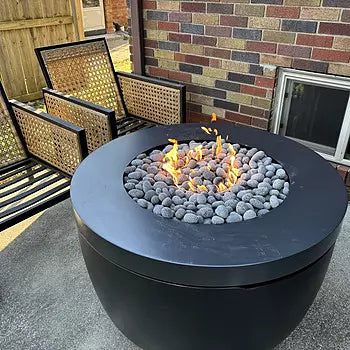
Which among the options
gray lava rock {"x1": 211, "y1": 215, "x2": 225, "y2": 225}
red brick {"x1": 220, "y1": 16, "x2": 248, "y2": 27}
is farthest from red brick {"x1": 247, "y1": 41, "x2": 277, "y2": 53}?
gray lava rock {"x1": 211, "y1": 215, "x2": 225, "y2": 225}

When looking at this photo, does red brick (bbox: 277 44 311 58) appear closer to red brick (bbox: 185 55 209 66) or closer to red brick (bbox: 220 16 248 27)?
red brick (bbox: 220 16 248 27)

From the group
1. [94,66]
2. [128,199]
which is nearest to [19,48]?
[94,66]

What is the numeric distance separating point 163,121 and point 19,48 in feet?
9.23

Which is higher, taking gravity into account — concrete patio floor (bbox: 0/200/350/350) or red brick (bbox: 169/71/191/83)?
red brick (bbox: 169/71/191/83)

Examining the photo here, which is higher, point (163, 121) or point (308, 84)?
point (308, 84)

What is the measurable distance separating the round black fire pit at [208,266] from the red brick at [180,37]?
1601 mm

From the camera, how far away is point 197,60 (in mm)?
2666

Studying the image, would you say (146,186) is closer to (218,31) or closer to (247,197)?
(247,197)

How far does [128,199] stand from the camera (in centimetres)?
142

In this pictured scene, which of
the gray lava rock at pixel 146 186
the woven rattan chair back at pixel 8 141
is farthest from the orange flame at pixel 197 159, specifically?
the woven rattan chair back at pixel 8 141

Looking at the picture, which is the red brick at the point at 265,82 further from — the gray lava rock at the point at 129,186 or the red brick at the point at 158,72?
the gray lava rock at the point at 129,186

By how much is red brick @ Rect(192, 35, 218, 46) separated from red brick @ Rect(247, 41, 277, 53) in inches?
10.5

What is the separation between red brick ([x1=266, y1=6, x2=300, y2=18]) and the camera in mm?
2107

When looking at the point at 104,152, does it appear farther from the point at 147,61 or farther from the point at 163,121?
the point at 147,61
